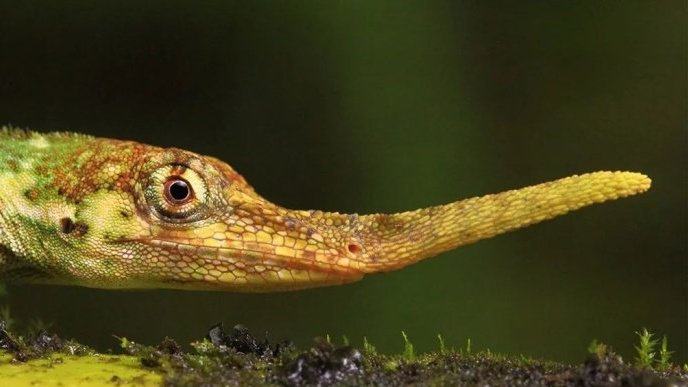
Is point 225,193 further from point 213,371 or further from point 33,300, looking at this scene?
point 33,300

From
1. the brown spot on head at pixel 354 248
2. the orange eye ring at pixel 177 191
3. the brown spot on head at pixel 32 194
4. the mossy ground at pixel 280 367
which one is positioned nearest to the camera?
the mossy ground at pixel 280 367

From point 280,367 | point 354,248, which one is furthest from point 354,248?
point 280,367

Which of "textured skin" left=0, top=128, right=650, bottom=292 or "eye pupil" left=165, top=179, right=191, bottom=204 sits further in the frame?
"eye pupil" left=165, top=179, right=191, bottom=204

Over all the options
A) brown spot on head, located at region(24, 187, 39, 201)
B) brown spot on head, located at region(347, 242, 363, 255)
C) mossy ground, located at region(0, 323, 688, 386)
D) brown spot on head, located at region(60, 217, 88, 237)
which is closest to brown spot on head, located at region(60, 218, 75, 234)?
brown spot on head, located at region(60, 217, 88, 237)

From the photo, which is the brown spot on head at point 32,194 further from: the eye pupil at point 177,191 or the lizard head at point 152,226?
the eye pupil at point 177,191

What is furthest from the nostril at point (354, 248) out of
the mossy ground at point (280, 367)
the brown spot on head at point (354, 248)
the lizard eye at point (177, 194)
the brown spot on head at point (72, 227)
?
the brown spot on head at point (72, 227)

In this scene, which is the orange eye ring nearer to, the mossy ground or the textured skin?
the textured skin

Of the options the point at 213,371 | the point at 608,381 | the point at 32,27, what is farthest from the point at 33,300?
the point at 608,381
